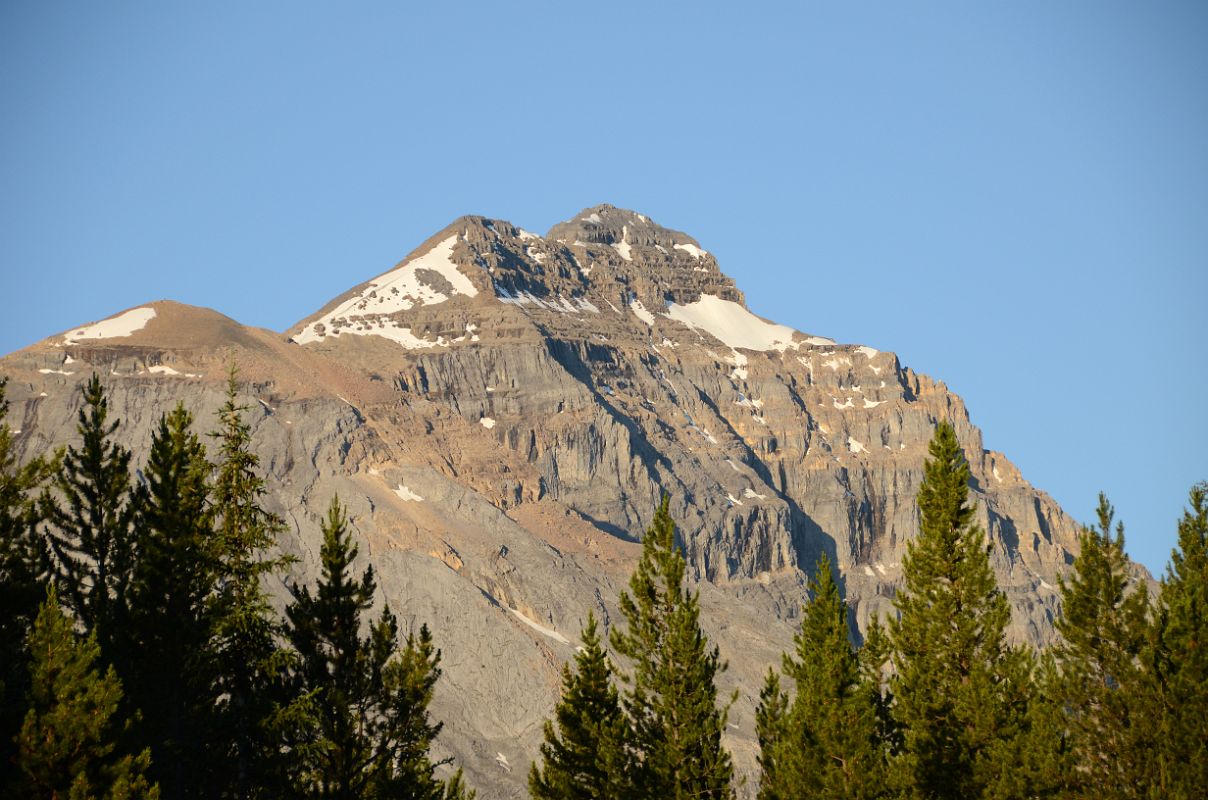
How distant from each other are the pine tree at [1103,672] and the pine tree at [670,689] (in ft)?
38.3

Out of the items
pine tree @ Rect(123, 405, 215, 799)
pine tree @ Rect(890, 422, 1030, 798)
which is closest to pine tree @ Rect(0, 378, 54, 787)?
pine tree @ Rect(123, 405, 215, 799)

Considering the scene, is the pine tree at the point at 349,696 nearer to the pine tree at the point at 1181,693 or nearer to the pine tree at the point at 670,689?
the pine tree at the point at 670,689

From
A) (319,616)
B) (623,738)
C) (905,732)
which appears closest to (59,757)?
(319,616)

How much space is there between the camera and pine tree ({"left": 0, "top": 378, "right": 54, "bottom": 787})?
4409 cm

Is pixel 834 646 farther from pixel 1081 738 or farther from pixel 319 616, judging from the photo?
pixel 319 616

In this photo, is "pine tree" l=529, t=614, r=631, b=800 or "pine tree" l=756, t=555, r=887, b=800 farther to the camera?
"pine tree" l=529, t=614, r=631, b=800

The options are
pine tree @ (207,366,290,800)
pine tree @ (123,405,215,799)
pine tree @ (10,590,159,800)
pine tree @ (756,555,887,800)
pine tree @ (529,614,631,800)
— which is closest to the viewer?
pine tree @ (10,590,159,800)

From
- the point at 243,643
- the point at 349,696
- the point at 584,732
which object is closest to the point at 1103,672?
the point at 584,732

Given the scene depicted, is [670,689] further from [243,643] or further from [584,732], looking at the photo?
[243,643]

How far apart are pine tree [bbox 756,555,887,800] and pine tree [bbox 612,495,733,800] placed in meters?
2.48

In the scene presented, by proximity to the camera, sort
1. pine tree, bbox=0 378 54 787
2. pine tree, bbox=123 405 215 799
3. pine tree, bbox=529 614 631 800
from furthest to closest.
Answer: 1. pine tree, bbox=529 614 631 800
2. pine tree, bbox=123 405 215 799
3. pine tree, bbox=0 378 54 787

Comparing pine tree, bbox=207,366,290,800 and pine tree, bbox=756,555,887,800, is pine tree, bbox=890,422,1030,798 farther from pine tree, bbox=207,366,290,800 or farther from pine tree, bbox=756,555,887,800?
pine tree, bbox=207,366,290,800

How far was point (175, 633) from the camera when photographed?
169 feet

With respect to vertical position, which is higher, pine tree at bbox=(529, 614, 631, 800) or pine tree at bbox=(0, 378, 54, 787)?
pine tree at bbox=(0, 378, 54, 787)
